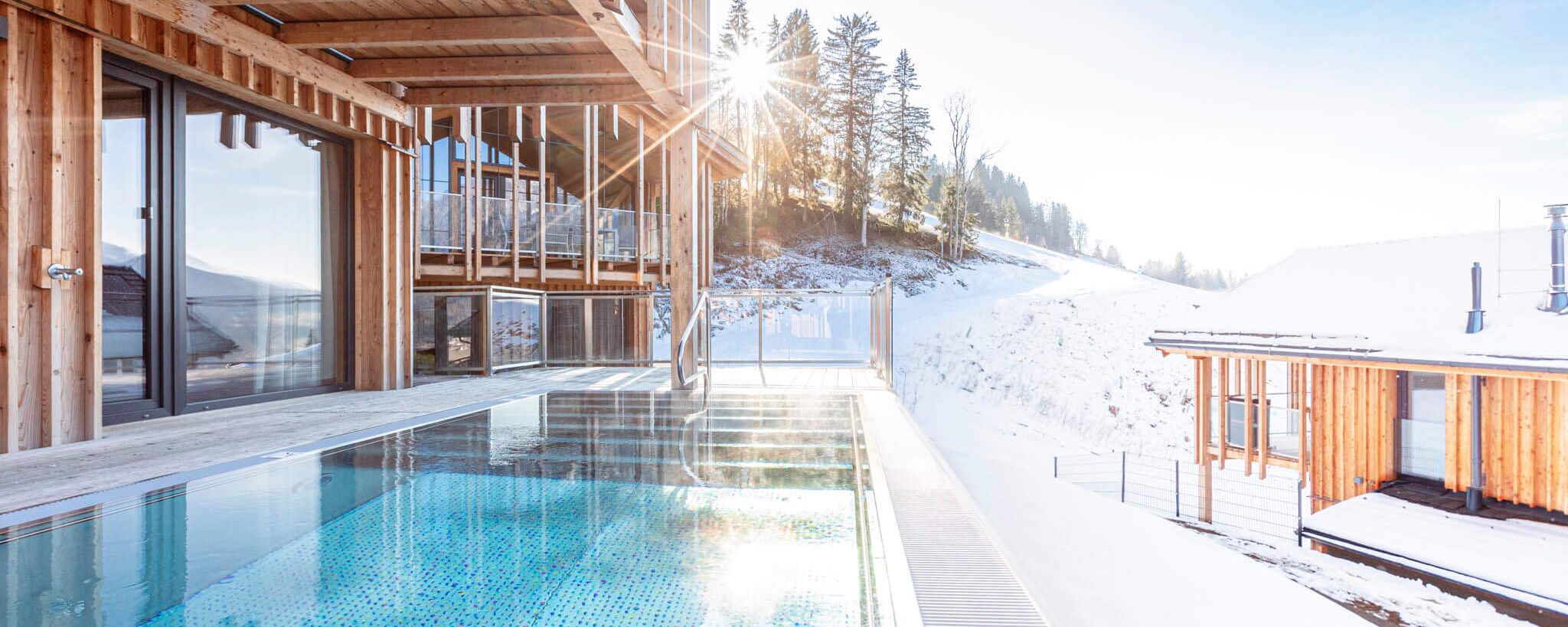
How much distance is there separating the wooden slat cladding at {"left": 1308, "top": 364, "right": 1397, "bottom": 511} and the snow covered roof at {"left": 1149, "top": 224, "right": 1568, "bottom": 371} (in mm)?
597

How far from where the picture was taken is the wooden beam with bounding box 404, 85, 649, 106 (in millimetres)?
6715

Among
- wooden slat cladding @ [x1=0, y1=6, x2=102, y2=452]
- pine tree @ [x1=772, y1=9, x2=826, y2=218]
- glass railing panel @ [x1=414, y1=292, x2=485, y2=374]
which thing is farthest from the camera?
pine tree @ [x1=772, y1=9, x2=826, y2=218]

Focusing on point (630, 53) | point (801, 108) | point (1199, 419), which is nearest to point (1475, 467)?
point (1199, 419)

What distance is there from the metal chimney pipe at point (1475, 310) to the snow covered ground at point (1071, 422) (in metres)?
3.55

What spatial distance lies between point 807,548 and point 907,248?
31266 mm

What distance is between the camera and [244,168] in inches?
231

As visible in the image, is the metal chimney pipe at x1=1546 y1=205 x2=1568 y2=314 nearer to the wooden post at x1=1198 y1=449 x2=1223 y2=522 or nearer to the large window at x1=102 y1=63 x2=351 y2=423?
the wooden post at x1=1198 y1=449 x2=1223 y2=522

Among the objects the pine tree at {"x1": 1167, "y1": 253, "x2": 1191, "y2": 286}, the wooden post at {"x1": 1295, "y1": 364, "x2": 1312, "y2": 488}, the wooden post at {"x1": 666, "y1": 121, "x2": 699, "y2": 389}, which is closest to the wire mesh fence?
the wooden post at {"x1": 1295, "y1": 364, "x2": 1312, "y2": 488}

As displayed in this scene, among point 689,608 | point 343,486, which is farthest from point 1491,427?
point 343,486

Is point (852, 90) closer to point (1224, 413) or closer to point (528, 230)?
point (1224, 413)

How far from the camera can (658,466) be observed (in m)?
3.59

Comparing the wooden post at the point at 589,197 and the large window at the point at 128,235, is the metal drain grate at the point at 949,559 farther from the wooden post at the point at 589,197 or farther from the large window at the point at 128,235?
the wooden post at the point at 589,197

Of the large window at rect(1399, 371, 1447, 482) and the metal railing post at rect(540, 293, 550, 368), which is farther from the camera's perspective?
the metal railing post at rect(540, 293, 550, 368)

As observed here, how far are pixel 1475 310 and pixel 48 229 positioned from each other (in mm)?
14525
